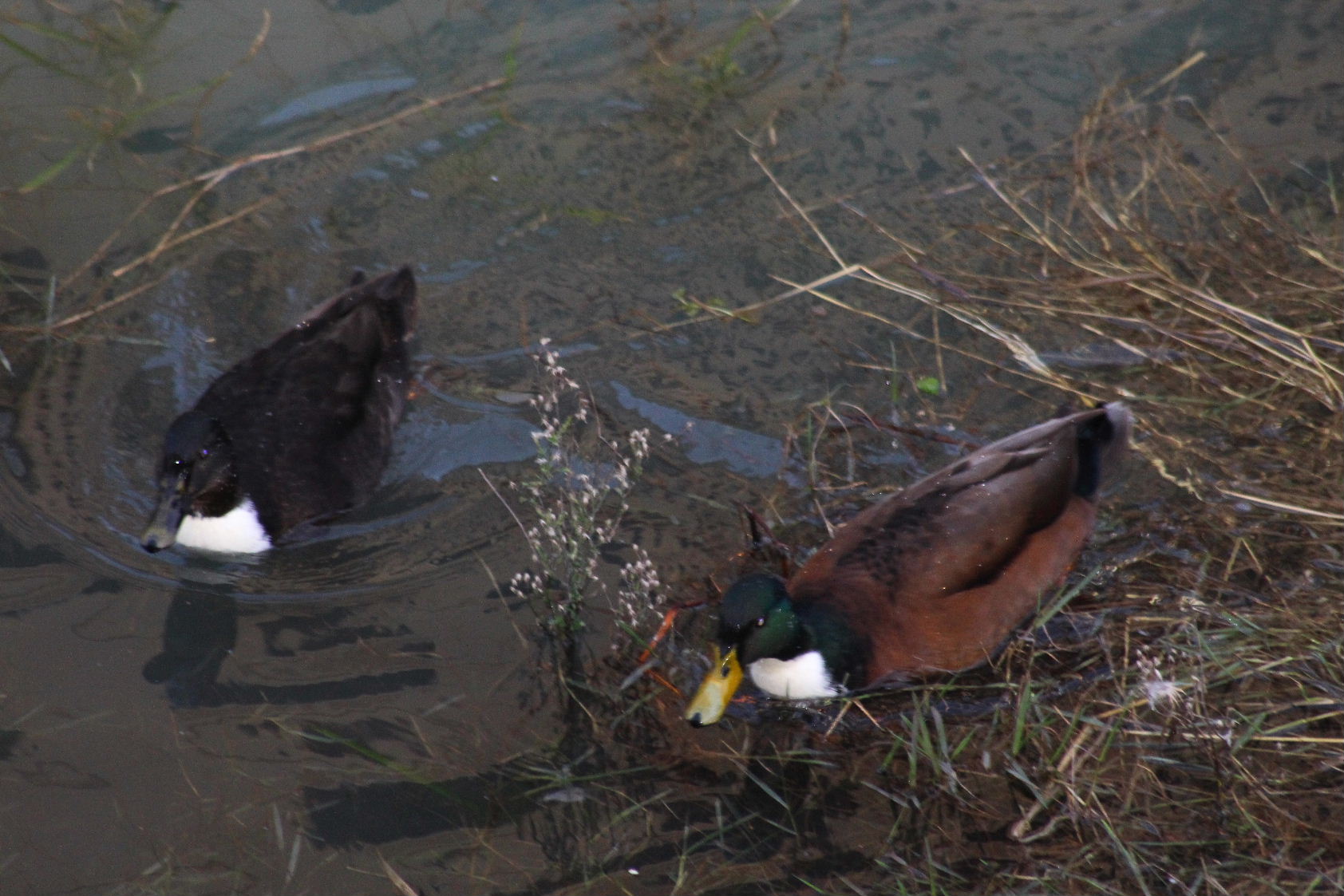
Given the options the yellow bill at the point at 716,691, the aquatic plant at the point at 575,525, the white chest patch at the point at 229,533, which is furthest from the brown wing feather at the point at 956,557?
the white chest patch at the point at 229,533

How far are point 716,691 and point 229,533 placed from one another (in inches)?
73.4

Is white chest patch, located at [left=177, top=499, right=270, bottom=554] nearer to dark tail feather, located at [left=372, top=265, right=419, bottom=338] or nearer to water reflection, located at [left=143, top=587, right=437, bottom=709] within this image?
water reflection, located at [left=143, top=587, right=437, bottom=709]

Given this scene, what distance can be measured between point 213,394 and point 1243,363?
3.82m

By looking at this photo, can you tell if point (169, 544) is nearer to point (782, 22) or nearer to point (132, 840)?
point (132, 840)

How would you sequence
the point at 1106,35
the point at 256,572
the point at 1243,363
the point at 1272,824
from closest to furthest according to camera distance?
1. the point at 1272,824
2. the point at 256,572
3. the point at 1243,363
4. the point at 1106,35

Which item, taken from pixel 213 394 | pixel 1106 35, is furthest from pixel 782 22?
pixel 213 394

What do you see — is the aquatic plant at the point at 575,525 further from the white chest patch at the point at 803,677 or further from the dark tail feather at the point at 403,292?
the dark tail feather at the point at 403,292

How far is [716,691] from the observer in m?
3.58

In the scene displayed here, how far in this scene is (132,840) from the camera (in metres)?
3.38

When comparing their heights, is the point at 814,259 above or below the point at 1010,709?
above

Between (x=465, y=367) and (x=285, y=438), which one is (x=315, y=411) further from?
(x=465, y=367)

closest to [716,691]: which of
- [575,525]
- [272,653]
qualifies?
[575,525]

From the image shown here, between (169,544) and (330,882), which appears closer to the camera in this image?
(330,882)

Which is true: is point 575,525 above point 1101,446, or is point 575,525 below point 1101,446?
above
